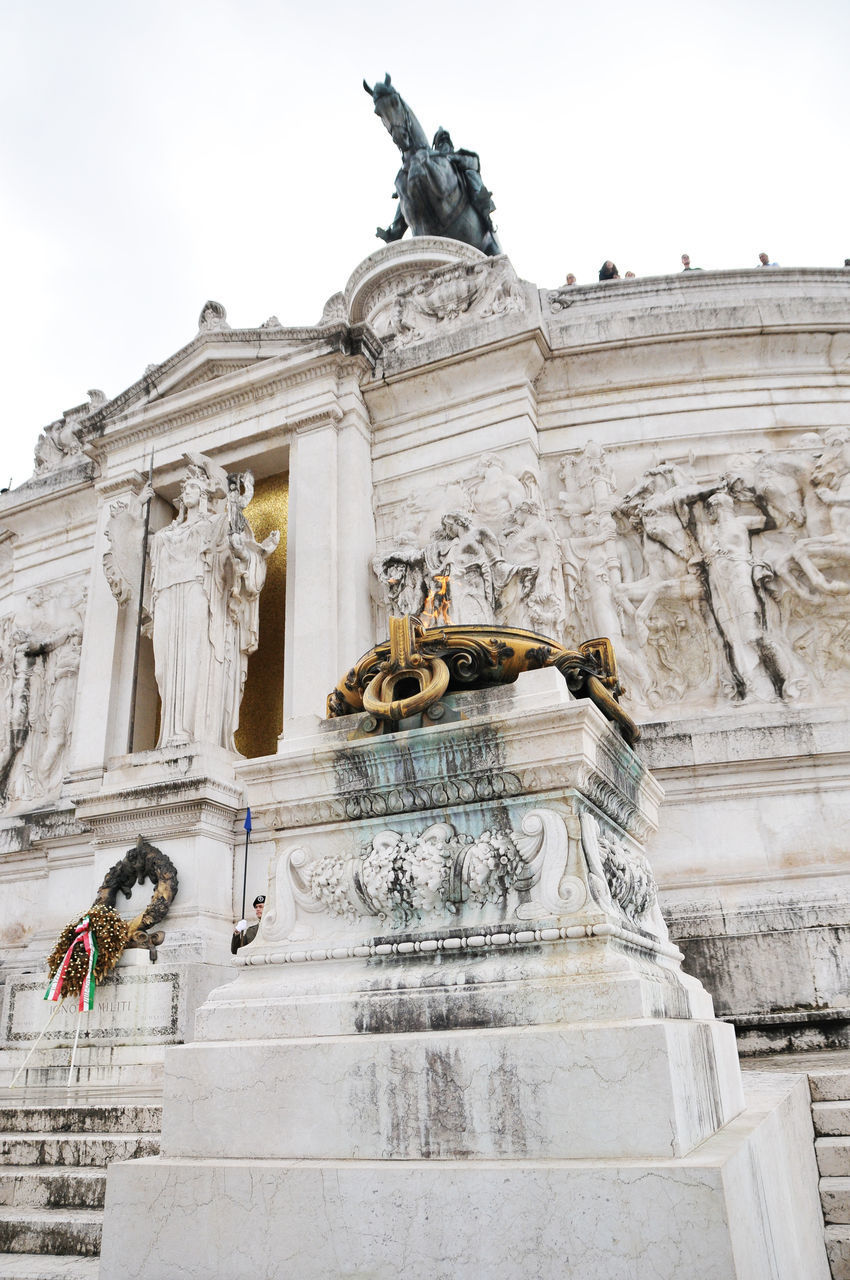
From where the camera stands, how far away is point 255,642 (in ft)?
38.8

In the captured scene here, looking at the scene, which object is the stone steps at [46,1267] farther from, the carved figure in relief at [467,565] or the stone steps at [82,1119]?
the carved figure in relief at [467,565]

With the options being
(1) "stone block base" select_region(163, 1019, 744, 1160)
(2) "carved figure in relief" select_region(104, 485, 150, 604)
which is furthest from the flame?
(2) "carved figure in relief" select_region(104, 485, 150, 604)

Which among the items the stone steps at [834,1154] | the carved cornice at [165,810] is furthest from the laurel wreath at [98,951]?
the stone steps at [834,1154]

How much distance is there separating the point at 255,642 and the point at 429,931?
8541 mm

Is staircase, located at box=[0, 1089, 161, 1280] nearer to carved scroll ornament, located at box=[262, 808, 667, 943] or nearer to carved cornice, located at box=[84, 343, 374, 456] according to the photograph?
carved scroll ornament, located at box=[262, 808, 667, 943]

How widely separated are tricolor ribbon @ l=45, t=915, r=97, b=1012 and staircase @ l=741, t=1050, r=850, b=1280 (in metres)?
6.08

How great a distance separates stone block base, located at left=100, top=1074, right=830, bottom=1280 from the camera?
2.63 metres

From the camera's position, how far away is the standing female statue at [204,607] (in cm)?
1101

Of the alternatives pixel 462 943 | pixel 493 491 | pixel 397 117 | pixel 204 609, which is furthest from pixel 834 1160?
pixel 397 117

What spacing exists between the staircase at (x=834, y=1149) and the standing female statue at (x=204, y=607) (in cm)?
732

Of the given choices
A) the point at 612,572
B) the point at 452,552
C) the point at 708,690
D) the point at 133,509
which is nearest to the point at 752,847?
the point at 708,690

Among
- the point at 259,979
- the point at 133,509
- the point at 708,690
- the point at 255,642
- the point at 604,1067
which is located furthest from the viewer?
the point at 133,509

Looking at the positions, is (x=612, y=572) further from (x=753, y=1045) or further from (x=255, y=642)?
(x=753, y=1045)

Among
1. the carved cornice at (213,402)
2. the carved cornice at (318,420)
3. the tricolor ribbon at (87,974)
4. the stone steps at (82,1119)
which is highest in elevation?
the carved cornice at (213,402)
